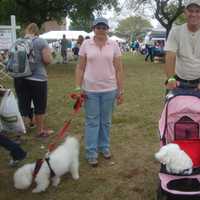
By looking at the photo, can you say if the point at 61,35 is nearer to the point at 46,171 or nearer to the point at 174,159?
the point at 46,171

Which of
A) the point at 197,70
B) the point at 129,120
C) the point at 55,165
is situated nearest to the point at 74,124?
the point at 129,120

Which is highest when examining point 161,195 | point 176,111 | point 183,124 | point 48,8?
point 48,8

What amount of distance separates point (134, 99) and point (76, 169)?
5014 mm

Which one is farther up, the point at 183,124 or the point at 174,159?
the point at 183,124

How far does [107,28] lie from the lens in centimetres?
450

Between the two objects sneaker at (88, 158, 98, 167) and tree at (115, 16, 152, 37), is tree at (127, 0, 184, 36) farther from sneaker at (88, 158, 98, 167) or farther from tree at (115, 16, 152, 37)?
tree at (115, 16, 152, 37)

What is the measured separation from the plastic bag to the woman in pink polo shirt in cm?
113

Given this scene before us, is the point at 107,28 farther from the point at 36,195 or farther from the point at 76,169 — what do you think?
the point at 36,195

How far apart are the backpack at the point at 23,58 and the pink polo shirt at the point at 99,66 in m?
1.20

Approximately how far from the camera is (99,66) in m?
4.54

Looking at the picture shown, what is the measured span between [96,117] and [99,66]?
→ 62cm

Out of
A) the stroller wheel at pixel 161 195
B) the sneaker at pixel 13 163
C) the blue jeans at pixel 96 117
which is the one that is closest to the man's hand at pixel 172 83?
the stroller wheel at pixel 161 195

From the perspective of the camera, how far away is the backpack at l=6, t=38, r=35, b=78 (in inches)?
217

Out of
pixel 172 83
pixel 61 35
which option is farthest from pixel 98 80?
pixel 61 35
